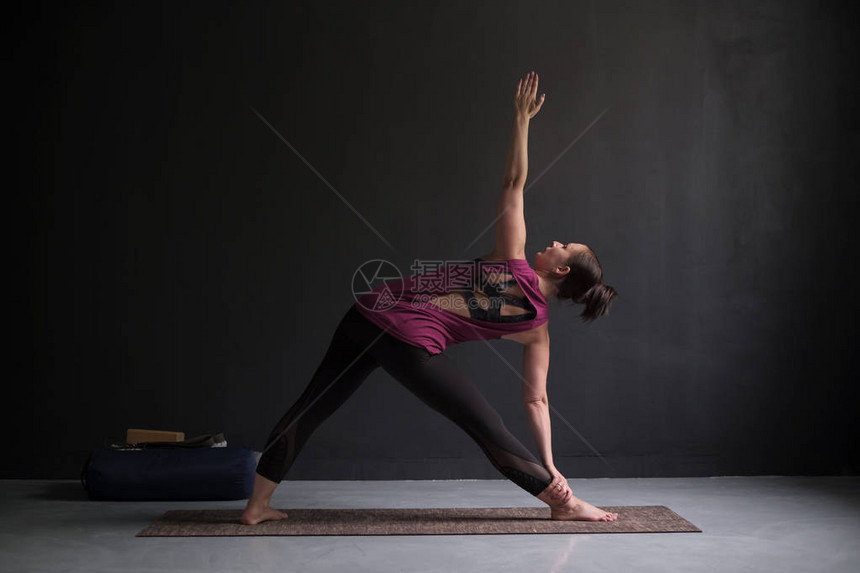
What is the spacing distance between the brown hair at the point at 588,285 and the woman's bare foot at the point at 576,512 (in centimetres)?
63

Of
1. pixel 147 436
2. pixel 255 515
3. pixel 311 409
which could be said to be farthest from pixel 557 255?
pixel 147 436

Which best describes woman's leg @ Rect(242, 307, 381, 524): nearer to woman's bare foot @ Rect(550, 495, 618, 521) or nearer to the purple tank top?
the purple tank top

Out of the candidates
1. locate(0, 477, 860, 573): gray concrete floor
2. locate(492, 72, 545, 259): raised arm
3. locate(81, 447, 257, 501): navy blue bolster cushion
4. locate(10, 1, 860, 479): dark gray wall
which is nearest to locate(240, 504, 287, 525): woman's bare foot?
locate(0, 477, 860, 573): gray concrete floor

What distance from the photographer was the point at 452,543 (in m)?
2.79

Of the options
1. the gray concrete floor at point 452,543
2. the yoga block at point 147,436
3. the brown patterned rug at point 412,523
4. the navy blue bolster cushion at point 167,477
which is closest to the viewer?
the gray concrete floor at point 452,543

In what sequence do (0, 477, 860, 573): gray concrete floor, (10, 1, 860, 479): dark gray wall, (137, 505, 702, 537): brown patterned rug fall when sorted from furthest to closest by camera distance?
(10, 1, 860, 479): dark gray wall → (137, 505, 702, 537): brown patterned rug → (0, 477, 860, 573): gray concrete floor

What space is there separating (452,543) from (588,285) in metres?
0.99

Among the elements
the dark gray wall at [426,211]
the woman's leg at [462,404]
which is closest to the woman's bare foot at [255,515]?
the woman's leg at [462,404]

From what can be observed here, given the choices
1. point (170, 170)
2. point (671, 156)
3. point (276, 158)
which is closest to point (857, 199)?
point (671, 156)

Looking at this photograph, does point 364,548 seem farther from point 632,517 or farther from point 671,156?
point 671,156

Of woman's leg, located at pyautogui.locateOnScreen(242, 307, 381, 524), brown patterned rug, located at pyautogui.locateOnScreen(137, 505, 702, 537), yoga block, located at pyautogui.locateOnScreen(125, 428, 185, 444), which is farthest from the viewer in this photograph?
yoga block, located at pyautogui.locateOnScreen(125, 428, 185, 444)

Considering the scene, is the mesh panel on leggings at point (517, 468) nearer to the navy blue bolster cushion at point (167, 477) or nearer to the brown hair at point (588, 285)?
the brown hair at point (588, 285)

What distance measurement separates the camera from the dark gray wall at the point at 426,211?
4207 mm

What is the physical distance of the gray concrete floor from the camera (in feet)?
8.28
